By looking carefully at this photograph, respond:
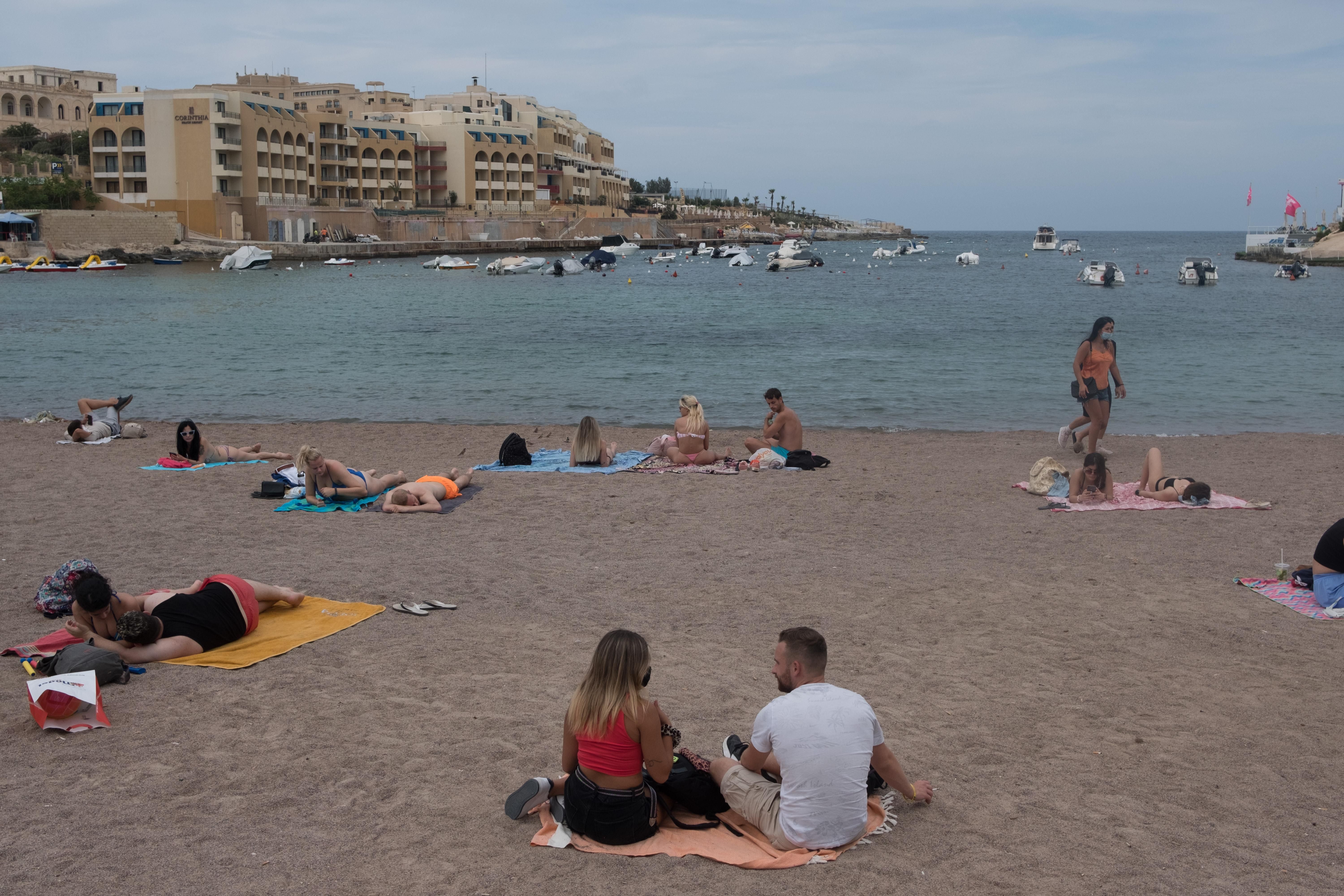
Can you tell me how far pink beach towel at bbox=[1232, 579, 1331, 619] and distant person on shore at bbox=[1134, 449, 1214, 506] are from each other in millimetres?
2380

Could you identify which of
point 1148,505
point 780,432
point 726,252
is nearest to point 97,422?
point 780,432

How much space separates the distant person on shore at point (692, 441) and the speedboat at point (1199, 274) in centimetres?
5495

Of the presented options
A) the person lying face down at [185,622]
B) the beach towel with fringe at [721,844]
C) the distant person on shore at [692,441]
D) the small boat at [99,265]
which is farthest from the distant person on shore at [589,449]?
the small boat at [99,265]

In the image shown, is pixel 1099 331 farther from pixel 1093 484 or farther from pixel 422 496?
pixel 422 496

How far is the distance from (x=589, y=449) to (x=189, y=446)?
4715mm

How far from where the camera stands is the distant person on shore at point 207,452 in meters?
12.1

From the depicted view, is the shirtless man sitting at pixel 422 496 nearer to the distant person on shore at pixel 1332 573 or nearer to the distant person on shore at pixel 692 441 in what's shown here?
the distant person on shore at pixel 692 441

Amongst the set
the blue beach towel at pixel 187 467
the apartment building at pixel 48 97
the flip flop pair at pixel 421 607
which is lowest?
the flip flop pair at pixel 421 607

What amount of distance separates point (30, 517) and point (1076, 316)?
38917 millimetres

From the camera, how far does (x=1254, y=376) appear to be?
909 inches

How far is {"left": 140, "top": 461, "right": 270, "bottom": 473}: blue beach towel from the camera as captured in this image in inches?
469

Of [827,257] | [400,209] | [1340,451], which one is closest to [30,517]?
[1340,451]

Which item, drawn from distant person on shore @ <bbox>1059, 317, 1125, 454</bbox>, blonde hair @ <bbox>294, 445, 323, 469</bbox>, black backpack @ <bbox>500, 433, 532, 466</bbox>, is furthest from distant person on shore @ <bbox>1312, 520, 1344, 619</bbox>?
blonde hair @ <bbox>294, 445, 323, 469</bbox>

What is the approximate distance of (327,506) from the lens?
10117 millimetres
